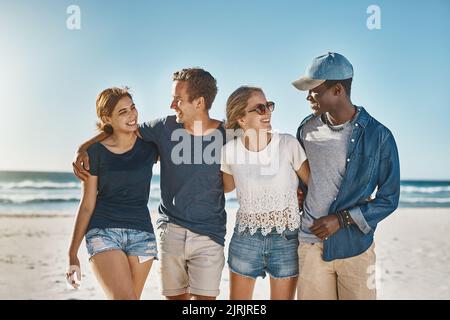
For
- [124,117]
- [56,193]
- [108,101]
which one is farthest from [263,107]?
[56,193]

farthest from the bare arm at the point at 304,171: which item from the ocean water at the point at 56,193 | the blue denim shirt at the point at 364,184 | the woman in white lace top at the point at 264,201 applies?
the ocean water at the point at 56,193

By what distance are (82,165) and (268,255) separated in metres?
1.45

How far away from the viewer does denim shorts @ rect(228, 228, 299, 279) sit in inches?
144

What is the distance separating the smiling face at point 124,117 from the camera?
3914mm

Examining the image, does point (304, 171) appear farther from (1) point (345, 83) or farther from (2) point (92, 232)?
(2) point (92, 232)

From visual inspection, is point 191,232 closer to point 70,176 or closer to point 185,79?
point 185,79

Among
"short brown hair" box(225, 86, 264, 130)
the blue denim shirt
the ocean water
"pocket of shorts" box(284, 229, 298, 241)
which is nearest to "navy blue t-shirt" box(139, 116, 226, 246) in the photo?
"short brown hair" box(225, 86, 264, 130)

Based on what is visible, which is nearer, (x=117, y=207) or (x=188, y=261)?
(x=117, y=207)

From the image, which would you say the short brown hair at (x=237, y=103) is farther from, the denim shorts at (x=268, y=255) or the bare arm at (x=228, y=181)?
the denim shorts at (x=268, y=255)

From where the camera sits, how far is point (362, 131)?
366 centimetres

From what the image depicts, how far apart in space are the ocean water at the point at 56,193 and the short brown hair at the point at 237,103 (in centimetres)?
1532

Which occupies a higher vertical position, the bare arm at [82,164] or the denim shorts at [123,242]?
the bare arm at [82,164]

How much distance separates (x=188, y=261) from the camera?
394 centimetres

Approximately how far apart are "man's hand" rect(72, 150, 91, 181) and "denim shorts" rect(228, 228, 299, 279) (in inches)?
47.3
